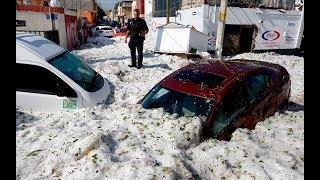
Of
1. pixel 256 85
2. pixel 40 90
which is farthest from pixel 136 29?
pixel 256 85

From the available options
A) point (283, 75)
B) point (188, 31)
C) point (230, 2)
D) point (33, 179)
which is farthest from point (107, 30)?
point (33, 179)

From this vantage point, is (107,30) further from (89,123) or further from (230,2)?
(89,123)

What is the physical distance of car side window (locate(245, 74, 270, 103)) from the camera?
5613 millimetres

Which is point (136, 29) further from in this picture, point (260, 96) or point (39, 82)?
point (260, 96)

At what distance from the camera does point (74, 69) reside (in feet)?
21.4

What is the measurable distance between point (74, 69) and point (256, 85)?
3.97 meters

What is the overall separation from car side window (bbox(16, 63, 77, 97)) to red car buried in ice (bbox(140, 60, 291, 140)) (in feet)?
5.66

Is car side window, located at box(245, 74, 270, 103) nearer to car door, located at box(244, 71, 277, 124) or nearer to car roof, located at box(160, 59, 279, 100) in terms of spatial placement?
car door, located at box(244, 71, 277, 124)

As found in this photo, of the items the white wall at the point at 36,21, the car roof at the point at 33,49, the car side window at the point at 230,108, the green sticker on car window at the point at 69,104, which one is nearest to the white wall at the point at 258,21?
the white wall at the point at 36,21

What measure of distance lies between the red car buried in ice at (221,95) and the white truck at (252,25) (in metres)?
11.1

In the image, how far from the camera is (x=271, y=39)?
19141 mm

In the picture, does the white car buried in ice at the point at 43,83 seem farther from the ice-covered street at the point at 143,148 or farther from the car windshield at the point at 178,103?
the car windshield at the point at 178,103

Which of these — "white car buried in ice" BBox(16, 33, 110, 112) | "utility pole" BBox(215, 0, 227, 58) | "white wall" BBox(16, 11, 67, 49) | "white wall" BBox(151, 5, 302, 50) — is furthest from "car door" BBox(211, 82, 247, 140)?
"white wall" BBox(151, 5, 302, 50)

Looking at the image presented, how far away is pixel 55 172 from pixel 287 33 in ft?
62.8
